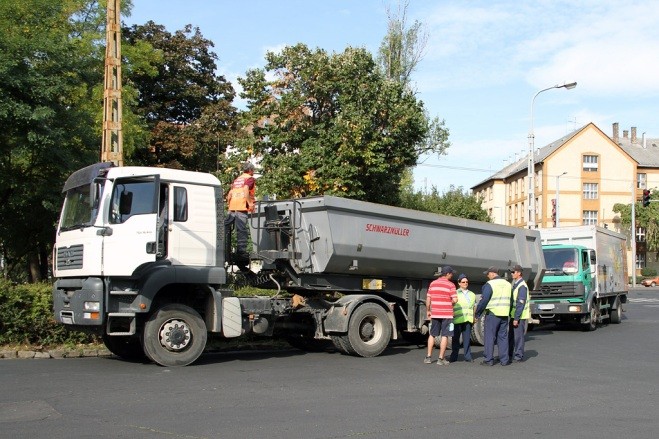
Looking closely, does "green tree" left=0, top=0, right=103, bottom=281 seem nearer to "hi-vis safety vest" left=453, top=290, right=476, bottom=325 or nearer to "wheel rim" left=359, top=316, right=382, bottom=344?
"wheel rim" left=359, top=316, right=382, bottom=344

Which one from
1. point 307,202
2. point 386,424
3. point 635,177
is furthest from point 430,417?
point 635,177

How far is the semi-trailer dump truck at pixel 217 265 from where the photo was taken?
1092 centimetres

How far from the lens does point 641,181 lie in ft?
267

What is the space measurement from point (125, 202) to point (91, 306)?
1565mm

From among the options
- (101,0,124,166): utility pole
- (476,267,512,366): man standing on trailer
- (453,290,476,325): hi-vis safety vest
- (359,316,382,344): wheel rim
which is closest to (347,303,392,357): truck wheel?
(359,316,382,344): wheel rim

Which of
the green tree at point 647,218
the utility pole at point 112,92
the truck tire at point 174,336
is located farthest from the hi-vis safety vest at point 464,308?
the green tree at point 647,218

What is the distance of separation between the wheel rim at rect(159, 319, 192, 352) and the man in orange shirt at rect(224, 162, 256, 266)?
5.75 ft

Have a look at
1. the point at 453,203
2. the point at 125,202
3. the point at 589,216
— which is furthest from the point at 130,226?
the point at 589,216

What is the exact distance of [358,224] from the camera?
1302 centimetres

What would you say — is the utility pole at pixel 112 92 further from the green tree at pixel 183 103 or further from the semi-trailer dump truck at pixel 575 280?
the green tree at pixel 183 103

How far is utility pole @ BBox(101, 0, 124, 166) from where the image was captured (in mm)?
15875

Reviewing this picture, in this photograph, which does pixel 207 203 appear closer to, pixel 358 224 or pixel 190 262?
pixel 190 262

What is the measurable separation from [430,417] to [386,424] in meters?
0.64

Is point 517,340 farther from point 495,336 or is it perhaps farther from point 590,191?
point 590,191
